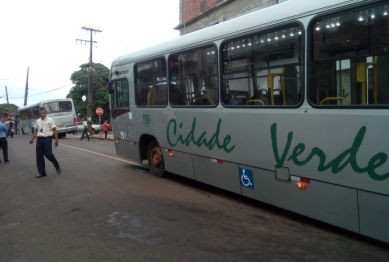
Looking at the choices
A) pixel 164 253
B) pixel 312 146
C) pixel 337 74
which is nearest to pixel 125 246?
pixel 164 253

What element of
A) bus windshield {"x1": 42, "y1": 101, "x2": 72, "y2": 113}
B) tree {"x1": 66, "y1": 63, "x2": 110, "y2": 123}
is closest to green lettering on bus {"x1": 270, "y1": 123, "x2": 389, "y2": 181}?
bus windshield {"x1": 42, "y1": 101, "x2": 72, "y2": 113}

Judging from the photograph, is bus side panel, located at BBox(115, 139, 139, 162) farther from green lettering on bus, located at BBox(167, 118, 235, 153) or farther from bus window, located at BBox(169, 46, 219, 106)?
bus window, located at BBox(169, 46, 219, 106)

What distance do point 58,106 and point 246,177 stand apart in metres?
25.0

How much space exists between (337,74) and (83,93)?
143ft

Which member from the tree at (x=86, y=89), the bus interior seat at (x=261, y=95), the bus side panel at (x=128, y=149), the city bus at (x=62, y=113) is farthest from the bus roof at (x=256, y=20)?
the tree at (x=86, y=89)

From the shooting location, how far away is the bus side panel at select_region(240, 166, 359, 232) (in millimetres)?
4477

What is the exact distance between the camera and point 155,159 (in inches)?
353

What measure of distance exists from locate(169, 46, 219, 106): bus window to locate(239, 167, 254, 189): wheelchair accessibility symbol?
133 centimetres

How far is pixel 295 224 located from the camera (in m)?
5.53

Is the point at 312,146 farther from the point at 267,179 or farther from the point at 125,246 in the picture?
the point at 125,246

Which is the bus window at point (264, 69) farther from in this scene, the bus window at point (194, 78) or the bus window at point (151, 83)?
the bus window at point (151, 83)

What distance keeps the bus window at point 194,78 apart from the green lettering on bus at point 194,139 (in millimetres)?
466

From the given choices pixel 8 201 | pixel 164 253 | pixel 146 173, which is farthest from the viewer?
pixel 146 173

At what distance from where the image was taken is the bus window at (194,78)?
261 inches
